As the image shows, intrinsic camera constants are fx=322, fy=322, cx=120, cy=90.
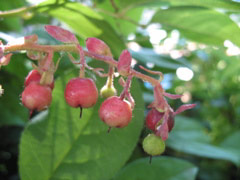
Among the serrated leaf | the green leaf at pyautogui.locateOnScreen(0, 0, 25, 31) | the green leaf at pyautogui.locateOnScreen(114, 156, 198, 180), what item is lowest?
the green leaf at pyautogui.locateOnScreen(114, 156, 198, 180)

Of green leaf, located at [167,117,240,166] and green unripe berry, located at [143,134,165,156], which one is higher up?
green unripe berry, located at [143,134,165,156]

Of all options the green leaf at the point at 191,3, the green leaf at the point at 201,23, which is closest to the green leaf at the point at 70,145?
the green leaf at the point at 191,3

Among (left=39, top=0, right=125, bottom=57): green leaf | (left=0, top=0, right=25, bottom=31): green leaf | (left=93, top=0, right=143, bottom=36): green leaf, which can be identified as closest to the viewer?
(left=39, top=0, right=125, bottom=57): green leaf

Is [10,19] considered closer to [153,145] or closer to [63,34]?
[63,34]

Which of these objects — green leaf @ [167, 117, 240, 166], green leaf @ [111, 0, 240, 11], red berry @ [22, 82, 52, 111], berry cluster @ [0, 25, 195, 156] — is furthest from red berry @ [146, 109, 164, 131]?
green leaf @ [167, 117, 240, 166]

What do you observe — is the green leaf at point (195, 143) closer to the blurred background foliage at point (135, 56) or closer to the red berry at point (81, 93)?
the blurred background foliage at point (135, 56)

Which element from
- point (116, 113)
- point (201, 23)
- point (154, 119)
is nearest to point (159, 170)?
point (154, 119)

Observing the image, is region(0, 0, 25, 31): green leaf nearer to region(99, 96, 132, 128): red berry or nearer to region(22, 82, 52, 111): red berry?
region(22, 82, 52, 111): red berry
